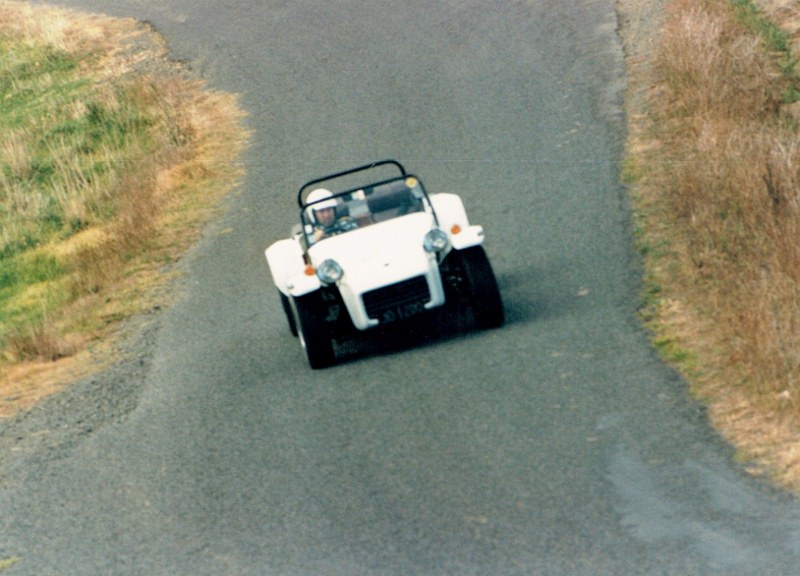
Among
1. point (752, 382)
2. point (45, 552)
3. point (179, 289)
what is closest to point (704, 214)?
point (752, 382)

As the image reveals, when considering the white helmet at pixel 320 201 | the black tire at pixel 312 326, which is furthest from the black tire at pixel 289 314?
the black tire at pixel 312 326

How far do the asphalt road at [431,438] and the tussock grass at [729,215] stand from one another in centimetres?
29

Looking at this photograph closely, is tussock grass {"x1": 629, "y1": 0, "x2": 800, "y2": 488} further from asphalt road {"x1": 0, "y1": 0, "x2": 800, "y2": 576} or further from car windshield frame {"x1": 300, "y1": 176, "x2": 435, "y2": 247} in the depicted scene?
car windshield frame {"x1": 300, "y1": 176, "x2": 435, "y2": 247}

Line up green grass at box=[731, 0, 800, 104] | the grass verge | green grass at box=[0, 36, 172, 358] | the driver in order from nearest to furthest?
1. the driver
2. the grass verge
3. green grass at box=[731, 0, 800, 104]
4. green grass at box=[0, 36, 172, 358]

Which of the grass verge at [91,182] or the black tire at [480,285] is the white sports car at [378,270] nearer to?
the black tire at [480,285]

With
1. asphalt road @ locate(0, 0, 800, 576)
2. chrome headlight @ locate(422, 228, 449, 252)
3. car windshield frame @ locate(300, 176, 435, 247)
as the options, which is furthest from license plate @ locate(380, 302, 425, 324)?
car windshield frame @ locate(300, 176, 435, 247)

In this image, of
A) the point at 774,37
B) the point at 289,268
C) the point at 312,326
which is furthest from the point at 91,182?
the point at 312,326

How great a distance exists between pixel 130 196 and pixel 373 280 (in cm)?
900

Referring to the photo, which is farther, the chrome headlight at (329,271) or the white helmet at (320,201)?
the white helmet at (320,201)

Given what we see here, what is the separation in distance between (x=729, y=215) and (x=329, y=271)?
376 centimetres

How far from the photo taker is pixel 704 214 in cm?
1246

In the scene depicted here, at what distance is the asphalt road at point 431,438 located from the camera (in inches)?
292

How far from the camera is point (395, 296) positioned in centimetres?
1080

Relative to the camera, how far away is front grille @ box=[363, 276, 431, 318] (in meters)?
10.8
